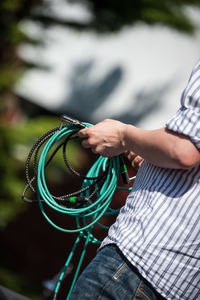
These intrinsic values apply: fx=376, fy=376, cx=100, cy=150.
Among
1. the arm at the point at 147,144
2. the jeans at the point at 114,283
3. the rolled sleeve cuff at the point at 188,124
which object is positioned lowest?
the jeans at the point at 114,283

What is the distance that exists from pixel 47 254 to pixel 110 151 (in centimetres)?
514

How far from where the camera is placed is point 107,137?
4.35ft

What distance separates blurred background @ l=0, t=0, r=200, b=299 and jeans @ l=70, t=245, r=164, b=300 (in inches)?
142

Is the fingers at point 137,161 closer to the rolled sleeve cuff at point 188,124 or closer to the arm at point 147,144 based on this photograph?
the arm at point 147,144

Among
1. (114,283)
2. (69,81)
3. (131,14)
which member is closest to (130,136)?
(114,283)

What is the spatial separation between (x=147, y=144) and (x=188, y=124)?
0.53 feet

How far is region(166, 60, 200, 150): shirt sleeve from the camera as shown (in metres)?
1.10

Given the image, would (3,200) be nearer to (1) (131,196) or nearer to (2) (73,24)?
(2) (73,24)

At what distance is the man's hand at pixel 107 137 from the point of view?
1.32m

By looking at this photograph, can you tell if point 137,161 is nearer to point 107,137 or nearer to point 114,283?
point 107,137

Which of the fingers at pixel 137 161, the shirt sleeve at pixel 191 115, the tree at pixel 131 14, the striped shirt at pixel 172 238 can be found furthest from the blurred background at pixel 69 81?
the shirt sleeve at pixel 191 115

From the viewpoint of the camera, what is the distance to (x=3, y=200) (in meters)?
5.79

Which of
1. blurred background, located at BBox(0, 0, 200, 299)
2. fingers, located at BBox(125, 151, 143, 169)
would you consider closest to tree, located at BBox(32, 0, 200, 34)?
blurred background, located at BBox(0, 0, 200, 299)

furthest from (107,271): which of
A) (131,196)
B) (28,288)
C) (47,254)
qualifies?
(47,254)
